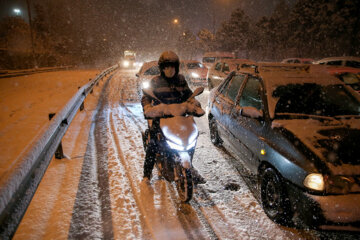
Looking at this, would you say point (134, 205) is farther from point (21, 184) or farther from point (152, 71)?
point (152, 71)

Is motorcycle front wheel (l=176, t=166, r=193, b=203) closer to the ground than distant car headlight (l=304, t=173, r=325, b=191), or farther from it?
closer to the ground

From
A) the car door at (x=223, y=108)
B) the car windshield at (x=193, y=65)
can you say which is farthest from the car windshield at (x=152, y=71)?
the car windshield at (x=193, y=65)

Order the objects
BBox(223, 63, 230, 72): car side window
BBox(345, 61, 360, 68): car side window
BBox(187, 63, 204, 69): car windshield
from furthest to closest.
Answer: BBox(187, 63, 204, 69): car windshield < BBox(345, 61, 360, 68): car side window < BBox(223, 63, 230, 72): car side window

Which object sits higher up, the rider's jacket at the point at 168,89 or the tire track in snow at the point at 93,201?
the rider's jacket at the point at 168,89

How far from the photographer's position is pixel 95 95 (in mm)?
12594

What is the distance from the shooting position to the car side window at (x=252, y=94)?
4.00 m

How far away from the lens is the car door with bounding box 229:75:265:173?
3.60 meters

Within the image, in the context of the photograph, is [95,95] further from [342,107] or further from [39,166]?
[342,107]

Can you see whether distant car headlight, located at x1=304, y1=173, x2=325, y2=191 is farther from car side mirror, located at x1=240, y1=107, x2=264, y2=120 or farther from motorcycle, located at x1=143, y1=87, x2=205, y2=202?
motorcycle, located at x1=143, y1=87, x2=205, y2=202

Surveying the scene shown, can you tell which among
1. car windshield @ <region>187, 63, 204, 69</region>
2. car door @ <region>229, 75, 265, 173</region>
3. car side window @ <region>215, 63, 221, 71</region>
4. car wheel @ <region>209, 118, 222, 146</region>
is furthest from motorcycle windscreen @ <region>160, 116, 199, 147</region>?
car windshield @ <region>187, 63, 204, 69</region>

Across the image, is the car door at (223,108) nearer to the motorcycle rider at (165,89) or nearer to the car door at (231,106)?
the car door at (231,106)

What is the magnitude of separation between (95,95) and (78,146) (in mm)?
7587

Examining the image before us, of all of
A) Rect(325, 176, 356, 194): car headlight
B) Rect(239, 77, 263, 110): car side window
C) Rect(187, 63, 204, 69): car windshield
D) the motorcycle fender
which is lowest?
Rect(325, 176, 356, 194): car headlight

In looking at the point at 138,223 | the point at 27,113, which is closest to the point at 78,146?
the point at 138,223
